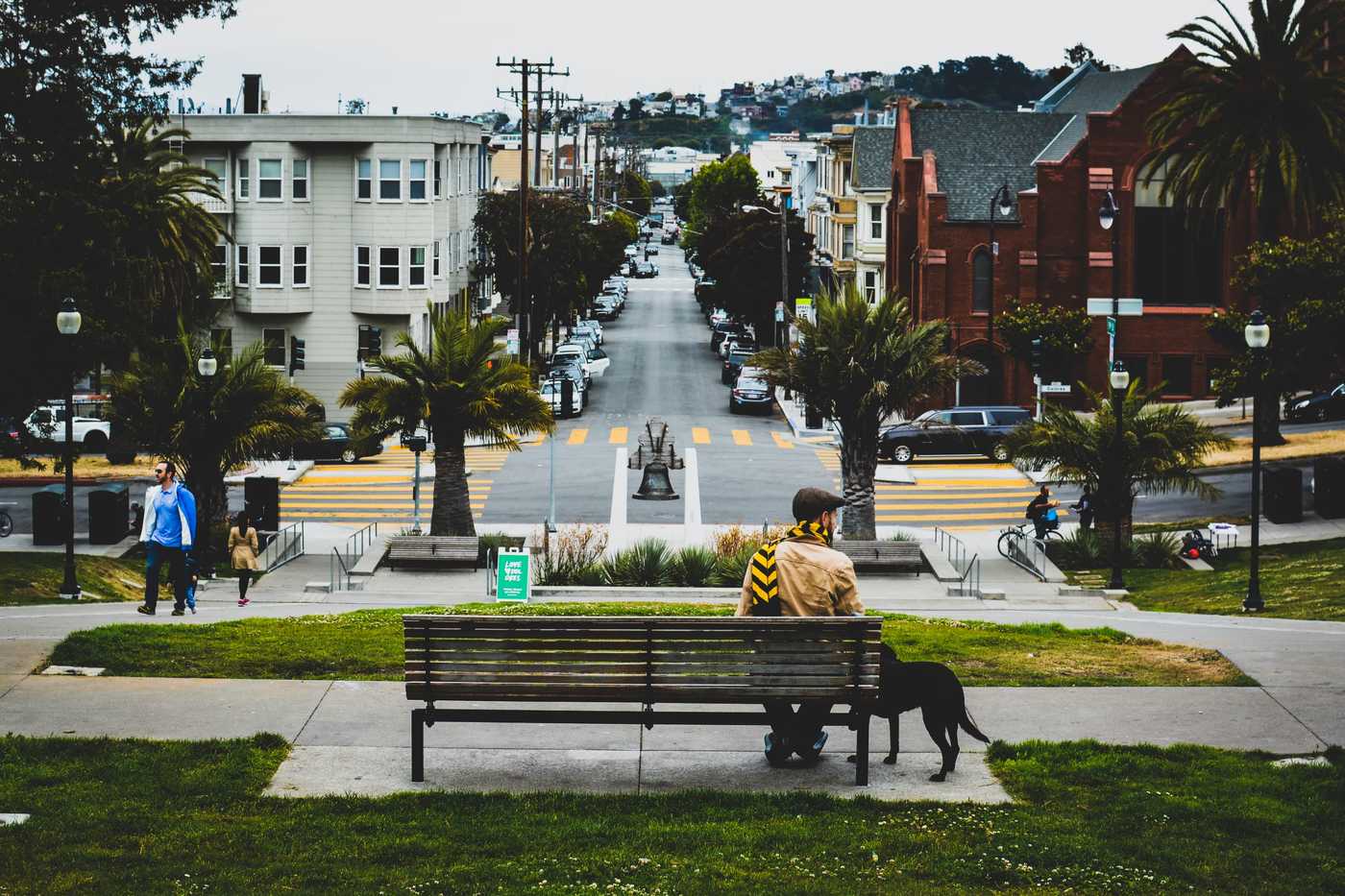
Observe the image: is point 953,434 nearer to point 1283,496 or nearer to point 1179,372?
point 1283,496

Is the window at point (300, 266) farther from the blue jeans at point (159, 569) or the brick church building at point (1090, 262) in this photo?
the blue jeans at point (159, 569)

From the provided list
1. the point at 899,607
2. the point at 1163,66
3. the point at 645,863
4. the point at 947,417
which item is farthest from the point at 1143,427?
the point at 1163,66

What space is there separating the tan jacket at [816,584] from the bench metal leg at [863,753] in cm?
69

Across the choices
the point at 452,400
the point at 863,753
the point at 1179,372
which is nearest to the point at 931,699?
the point at 863,753

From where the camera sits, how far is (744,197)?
162125mm

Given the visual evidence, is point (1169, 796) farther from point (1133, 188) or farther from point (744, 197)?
point (744, 197)

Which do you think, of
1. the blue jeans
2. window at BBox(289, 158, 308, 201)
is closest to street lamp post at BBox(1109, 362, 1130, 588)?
the blue jeans

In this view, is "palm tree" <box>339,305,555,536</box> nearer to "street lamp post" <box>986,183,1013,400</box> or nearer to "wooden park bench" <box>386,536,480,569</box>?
"wooden park bench" <box>386,536,480,569</box>

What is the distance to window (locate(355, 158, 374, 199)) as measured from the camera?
6631 centimetres

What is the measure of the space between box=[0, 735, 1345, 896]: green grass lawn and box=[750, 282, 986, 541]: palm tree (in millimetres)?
20058

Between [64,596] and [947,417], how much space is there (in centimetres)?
3448

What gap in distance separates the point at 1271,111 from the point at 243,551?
35538 mm

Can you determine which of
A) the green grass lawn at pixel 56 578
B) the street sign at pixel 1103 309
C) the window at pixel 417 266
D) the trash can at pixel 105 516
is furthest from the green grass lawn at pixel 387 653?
the window at pixel 417 266

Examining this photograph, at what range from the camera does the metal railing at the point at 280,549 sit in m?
31.4
